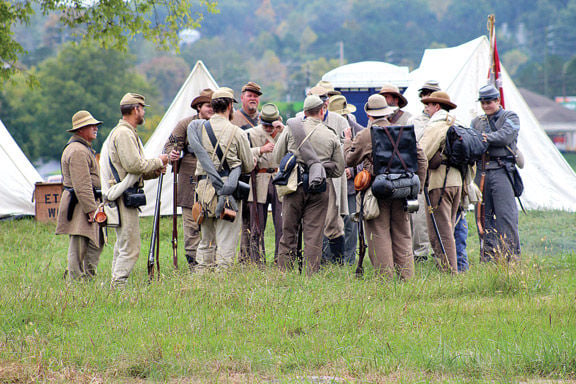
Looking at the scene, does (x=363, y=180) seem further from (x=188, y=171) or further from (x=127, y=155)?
(x=188, y=171)

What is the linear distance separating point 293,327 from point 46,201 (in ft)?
26.0

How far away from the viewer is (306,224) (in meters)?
Answer: 6.45

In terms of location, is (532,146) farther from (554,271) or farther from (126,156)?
(126,156)

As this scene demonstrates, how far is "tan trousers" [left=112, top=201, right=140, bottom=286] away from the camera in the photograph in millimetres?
6121

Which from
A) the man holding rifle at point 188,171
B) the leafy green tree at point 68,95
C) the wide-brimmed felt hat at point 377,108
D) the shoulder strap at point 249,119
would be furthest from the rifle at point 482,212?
the leafy green tree at point 68,95

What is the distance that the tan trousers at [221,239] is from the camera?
6344mm

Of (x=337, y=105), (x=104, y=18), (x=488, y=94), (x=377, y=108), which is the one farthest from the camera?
(x=104, y=18)

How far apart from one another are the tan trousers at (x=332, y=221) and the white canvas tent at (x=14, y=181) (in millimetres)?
6561

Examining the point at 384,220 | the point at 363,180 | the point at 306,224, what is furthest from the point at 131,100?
the point at 384,220

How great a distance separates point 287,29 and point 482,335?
120m

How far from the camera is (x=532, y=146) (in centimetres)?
1180

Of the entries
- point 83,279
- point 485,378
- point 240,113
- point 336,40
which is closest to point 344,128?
point 240,113

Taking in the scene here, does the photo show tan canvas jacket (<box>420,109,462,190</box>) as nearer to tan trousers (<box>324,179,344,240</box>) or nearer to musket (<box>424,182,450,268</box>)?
musket (<box>424,182,450,268</box>)

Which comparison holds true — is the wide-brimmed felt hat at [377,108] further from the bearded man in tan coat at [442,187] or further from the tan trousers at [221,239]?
the tan trousers at [221,239]
